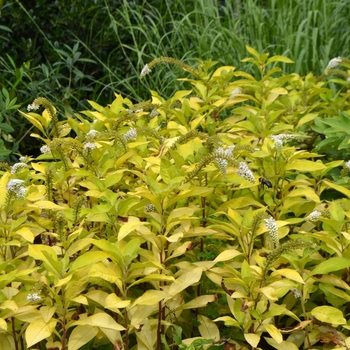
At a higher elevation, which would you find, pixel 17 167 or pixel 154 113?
pixel 17 167

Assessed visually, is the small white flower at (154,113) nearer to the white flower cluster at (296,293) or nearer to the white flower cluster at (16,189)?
the white flower cluster at (16,189)

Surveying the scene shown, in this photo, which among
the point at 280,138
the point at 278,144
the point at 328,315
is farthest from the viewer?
the point at 280,138

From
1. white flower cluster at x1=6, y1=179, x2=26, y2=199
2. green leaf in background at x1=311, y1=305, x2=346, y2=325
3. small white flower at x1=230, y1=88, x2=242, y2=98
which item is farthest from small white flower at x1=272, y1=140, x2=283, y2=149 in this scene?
small white flower at x1=230, y1=88, x2=242, y2=98

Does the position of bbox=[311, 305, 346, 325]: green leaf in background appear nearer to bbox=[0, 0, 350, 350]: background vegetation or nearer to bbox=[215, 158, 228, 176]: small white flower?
bbox=[0, 0, 350, 350]: background vegetation

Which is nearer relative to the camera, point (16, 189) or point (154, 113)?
point (16, 189)

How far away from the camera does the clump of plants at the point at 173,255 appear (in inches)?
65.3

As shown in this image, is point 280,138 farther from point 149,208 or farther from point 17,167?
point 17,167

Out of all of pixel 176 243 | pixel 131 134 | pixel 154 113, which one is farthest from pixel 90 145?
pixel 154 113

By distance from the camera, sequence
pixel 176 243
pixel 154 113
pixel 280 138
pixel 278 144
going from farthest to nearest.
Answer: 1. pixel 154 113
2. pixel 280 138
3. pixel 278 144
4. pixel 176 243

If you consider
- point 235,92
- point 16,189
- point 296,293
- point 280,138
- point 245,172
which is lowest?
point 235,92

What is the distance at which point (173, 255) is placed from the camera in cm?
182

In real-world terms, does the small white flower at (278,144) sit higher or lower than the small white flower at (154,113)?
higher

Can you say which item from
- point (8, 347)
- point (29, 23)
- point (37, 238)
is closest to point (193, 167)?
point (37, 238)

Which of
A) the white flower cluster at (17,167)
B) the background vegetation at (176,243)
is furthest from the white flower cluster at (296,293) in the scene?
the white flower cluster at (17,167)
